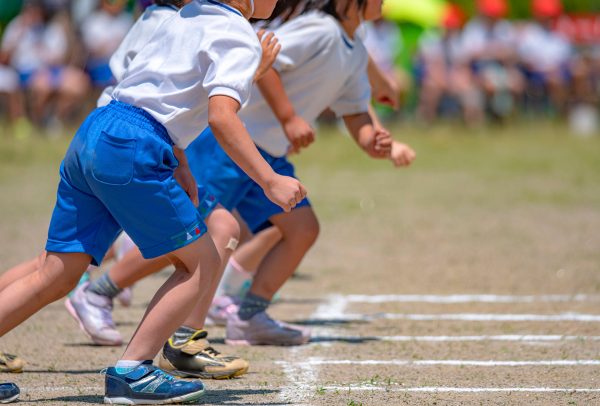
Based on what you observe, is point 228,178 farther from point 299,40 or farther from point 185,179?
point 185,179

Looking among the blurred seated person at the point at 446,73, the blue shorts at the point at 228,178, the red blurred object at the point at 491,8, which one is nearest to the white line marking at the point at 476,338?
the blue shorts at the point at 228,178

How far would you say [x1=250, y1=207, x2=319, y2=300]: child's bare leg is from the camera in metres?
5.21

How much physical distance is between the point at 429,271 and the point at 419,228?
1.70 m

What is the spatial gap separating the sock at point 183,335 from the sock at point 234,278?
1392 mm

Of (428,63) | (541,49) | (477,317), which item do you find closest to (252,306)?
(477,317)

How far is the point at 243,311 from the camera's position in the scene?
17.2 feet

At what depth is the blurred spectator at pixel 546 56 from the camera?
2017 cm

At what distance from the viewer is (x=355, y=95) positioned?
5375 millimetres

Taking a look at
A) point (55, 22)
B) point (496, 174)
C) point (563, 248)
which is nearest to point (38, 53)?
point (55, 22)

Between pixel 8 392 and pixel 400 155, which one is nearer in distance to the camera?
pixel 8 392

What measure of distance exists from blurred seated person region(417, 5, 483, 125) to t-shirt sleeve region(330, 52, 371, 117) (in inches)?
532

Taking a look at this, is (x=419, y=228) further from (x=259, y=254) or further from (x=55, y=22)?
(x=55, y=22)

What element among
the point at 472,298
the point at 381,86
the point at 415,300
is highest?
the point at 381,86

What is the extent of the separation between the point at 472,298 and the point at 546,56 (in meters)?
14.8
